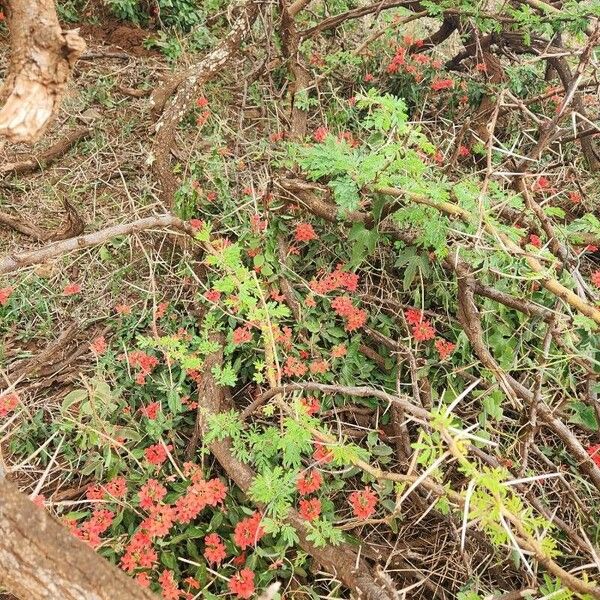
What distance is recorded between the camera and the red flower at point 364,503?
1.89 m

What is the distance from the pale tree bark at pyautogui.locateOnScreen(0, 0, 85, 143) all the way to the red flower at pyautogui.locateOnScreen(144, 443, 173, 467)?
1217 millimetres

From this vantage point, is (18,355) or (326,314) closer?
(326,314)

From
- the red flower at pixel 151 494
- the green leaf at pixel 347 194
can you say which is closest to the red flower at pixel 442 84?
the green leaf at pixel 347 194

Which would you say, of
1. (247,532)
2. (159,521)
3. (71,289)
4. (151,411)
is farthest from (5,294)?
(247,532)

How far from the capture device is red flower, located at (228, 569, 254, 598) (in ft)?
6.11

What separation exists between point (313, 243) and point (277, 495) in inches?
45.5

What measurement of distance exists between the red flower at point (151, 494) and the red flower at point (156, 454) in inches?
3.8

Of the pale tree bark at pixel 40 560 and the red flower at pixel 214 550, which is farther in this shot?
the red flower at pixel 214 550

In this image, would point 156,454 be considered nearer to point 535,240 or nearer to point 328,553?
point 328,553

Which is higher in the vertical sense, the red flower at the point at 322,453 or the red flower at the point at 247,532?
the red flower at the point at 322,453

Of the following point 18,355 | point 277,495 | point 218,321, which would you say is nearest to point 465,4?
point 218,321

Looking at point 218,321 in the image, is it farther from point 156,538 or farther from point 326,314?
point 156,538

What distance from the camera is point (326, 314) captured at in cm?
243

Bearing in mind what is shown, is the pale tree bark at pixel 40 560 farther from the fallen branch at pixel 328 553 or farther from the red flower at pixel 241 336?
the red flower at pixel 241 336
